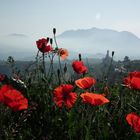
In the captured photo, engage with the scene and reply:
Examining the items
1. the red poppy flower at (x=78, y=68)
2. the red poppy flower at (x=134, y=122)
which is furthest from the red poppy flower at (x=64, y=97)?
the red poppy flower at (x=78, y=68)

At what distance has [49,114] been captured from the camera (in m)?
4.10

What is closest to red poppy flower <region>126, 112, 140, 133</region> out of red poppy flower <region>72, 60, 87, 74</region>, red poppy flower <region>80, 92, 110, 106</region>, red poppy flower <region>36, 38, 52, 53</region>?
red poppy flower <region>80, 92, 110, 106</region>

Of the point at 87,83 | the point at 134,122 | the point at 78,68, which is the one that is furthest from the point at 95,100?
the point at 78,68

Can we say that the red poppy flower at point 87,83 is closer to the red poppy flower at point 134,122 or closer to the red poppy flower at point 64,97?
the red poppy flower at point 64,97

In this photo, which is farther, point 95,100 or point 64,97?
point 64,97

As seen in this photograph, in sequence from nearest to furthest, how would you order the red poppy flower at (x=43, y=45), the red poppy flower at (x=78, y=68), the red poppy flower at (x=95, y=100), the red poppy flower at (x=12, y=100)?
1. the red poppy flower at (x=12, y=100)
2. the red poppy flower at (x=95, y=100)
3. the red poppy flower at (x=78, y=68)
4. the red poppy flower at (x=43, y=45)

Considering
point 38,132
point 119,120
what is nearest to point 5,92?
point 38,132

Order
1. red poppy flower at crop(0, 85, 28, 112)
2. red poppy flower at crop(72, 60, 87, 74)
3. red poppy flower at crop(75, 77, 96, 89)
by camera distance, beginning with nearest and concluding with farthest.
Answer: red poppy flower at crop(0, 85, 28, 112) → red poppy flower at crop(75, 77, 96, 89) → red poppy flower at crop(72, 60, 87, 74)

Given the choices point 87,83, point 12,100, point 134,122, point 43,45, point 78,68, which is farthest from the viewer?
point 43,45

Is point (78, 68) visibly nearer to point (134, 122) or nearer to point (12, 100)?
point (134, 122)

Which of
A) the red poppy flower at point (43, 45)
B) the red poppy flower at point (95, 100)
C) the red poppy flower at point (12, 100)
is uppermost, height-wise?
the red poppy flower at point (43, 45)

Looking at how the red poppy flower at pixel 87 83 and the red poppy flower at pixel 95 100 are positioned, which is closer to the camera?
the red poppy flower at pixel 95 100

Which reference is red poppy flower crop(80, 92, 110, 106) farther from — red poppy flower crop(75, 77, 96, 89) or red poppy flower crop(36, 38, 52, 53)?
red poppy flower crop(36, 38, 52, 53)

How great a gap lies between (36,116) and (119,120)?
1.03m
